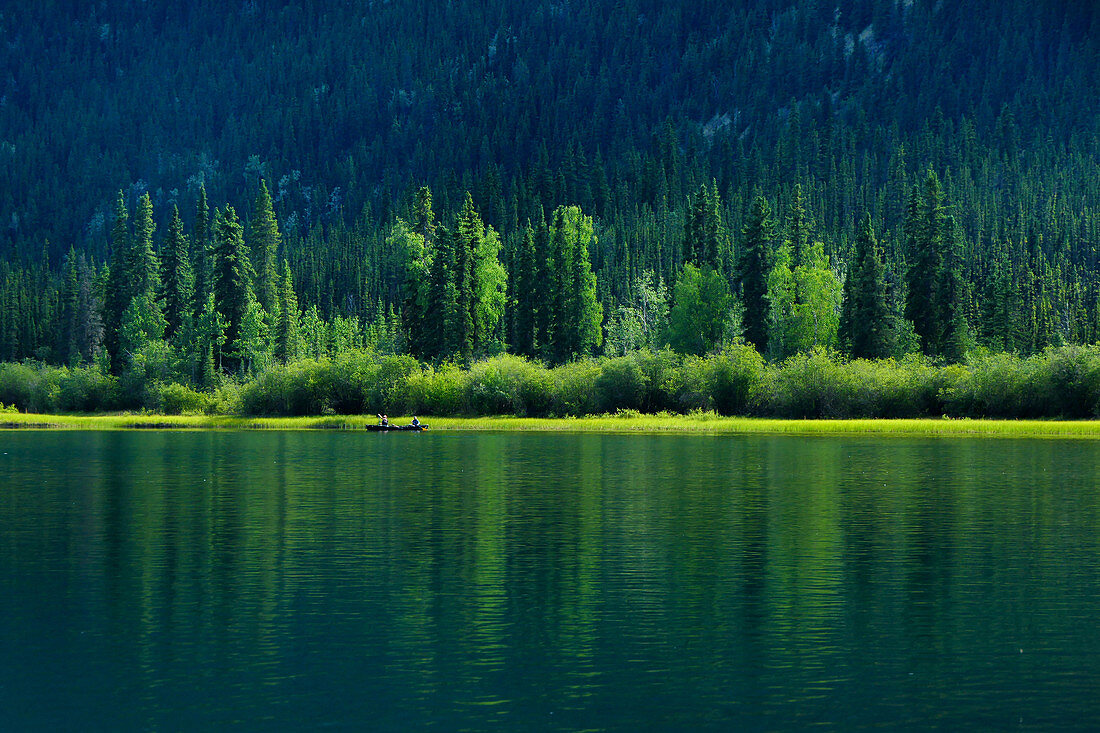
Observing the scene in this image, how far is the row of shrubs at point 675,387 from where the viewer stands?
95.5m

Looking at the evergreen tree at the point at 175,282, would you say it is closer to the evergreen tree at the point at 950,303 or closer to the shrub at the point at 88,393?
the shrub at the point at 88,393

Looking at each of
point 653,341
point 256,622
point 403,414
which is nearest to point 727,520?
point 256,622

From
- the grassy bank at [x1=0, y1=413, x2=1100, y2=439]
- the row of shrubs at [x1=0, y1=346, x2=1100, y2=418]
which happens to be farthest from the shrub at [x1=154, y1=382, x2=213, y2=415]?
the grassy bank at [x1=0, y1=413, x2=1100, y2=439]

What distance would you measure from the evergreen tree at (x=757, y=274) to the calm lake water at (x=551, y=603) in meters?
63.2

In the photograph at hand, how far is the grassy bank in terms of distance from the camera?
89875mm

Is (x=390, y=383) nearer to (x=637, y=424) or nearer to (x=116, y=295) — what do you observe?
(x=637, y=424)

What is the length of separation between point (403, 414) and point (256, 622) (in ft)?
287

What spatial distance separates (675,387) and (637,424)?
7685 millimetres

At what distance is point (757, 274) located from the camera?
119188 millimetres

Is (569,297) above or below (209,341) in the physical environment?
above

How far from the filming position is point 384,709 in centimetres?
1978

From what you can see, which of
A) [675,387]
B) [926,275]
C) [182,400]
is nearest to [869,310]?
[926,275]

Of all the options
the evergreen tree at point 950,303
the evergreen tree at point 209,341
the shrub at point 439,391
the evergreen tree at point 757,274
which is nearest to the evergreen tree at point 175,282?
the evergreen tree at point 209,341

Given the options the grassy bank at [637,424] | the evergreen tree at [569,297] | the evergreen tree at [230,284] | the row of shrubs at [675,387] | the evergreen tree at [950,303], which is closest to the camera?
the grassy bank at [637,424]
